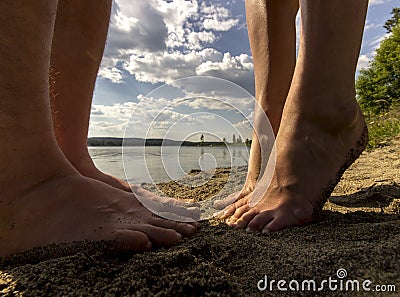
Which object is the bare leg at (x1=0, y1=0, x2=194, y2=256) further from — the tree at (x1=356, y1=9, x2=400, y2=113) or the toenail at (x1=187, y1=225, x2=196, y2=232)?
the tree at (x1=356, y1=9, x2=400, y2=113)

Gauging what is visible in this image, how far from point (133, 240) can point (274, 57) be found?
3.45 feet

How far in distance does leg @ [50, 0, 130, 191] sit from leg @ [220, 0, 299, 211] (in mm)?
709

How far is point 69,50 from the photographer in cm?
137

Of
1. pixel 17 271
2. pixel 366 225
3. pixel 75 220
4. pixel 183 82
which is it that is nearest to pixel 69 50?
pixel 183 82

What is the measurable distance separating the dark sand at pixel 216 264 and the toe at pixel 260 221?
0.18 feet

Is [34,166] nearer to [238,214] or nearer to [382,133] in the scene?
[238,214]

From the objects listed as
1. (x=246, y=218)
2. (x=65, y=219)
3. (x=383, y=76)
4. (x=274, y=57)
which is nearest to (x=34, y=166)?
(x=65, y=219)

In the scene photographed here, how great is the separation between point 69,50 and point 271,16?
2.95ft

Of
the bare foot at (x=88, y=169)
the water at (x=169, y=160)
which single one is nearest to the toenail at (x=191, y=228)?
the water at (x=169, y=160)

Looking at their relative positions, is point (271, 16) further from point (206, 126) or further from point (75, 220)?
point (75, 220)

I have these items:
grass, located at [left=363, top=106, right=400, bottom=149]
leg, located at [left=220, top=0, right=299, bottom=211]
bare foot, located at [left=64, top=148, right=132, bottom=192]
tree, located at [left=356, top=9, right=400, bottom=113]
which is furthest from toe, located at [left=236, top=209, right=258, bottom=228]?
tree, located at [left=356, top=9, right=400, bottom=113]

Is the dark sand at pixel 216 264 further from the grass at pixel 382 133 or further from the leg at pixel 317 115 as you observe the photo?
the grass at pixel 382 133

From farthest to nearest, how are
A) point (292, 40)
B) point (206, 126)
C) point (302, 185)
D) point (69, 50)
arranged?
point (292, 40) → point (69, 50) → point (206, 126) → point (302, 185)

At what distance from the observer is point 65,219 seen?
808 millimetres
